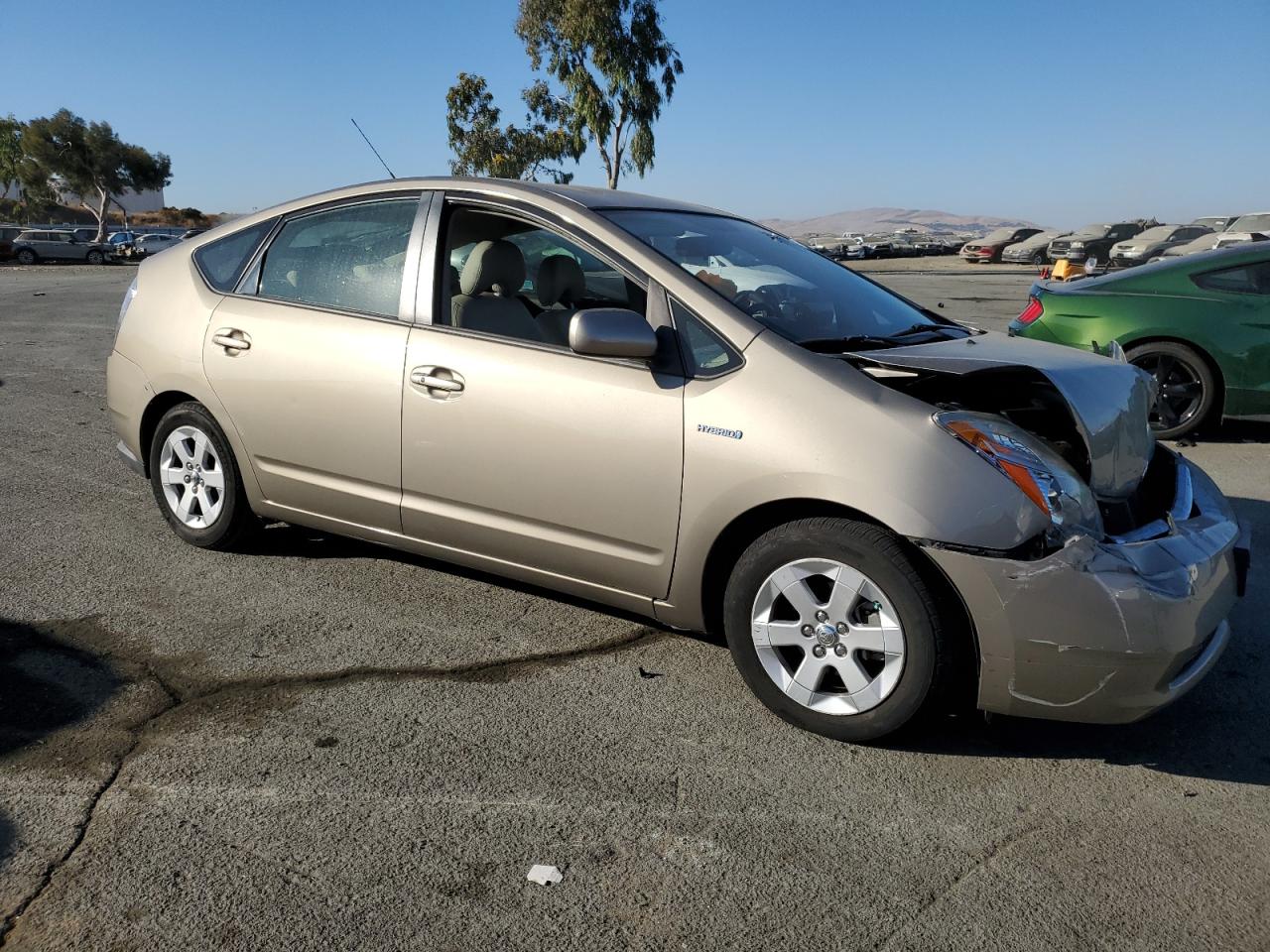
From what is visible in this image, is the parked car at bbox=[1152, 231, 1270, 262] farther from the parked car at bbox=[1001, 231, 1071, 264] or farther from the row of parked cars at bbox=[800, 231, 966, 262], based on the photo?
the row of parked cars at bbox=[800, 231, 966, 262]

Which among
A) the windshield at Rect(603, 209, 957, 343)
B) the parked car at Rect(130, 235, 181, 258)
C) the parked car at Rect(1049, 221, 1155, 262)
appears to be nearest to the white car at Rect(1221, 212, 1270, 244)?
the parked car at Rect(1049, 221, 1155, 262)

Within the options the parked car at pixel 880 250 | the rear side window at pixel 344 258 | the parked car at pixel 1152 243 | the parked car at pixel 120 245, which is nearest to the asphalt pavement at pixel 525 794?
the rear side window at pixel 344 258

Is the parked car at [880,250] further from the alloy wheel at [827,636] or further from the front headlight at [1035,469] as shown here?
the alloy wheel at [827,636]

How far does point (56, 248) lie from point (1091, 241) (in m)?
41.0

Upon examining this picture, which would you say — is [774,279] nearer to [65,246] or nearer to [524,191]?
[524,191]

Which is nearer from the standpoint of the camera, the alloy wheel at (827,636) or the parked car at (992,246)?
the alloy wheel at (827,636)

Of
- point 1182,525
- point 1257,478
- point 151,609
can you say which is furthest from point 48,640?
point 1257,478

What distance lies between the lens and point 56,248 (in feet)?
145

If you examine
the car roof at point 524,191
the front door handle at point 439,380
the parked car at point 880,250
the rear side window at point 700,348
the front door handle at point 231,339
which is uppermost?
the parked car at point 880,250

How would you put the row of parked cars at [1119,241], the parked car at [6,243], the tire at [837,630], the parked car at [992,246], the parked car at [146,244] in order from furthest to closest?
the parked car at [146,244]
the parked car at [992,246]
the parked car at [6,243]
the row of parked cars at [1119,241]
the tire at [837,630]

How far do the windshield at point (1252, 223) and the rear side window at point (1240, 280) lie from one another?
27729mm

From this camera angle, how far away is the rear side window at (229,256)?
483 centimetres

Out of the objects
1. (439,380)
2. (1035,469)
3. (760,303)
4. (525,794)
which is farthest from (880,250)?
(525,794)

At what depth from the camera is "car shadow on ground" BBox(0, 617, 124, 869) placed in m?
3.31
